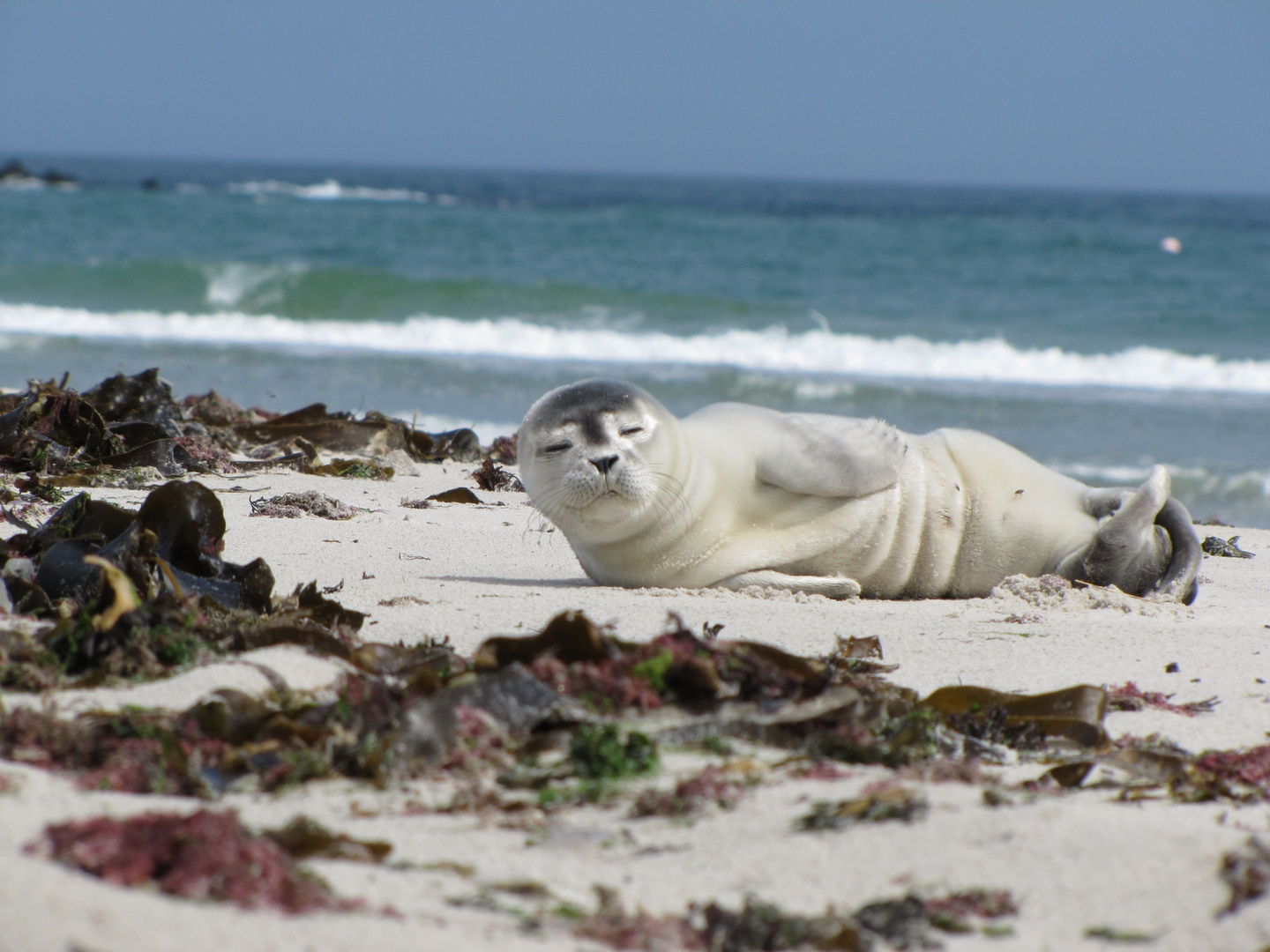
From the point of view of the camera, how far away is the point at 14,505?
17.4 ft

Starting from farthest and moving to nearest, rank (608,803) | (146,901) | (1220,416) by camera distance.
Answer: (1220,416)
(608,803)
(146,901)

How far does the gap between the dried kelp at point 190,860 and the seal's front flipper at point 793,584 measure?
275cm

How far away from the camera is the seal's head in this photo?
4.35 metres

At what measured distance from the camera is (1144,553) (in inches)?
189

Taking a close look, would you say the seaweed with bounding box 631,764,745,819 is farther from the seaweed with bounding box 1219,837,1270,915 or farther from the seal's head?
the seal's head

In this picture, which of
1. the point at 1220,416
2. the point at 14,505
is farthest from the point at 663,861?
the point at 1220,416

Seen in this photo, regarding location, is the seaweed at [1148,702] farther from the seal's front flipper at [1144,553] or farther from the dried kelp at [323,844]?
the dried kelp at [323,844]

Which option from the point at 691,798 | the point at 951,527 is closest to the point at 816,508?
the point at 951,527

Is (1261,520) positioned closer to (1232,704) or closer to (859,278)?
(1232,704)

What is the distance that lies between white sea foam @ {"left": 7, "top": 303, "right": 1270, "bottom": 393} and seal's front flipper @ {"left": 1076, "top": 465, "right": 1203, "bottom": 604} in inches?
494

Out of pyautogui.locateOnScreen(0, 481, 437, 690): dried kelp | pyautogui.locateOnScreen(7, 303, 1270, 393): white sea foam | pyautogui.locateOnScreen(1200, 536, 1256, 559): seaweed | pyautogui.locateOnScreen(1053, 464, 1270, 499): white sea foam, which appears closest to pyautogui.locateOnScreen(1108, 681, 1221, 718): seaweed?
pyautogui.locateOnScreen(0, 481, 437, 690): dried kelp

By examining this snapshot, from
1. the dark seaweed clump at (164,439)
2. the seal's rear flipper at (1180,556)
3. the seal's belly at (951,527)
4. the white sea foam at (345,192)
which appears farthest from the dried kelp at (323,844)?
the white sea foam at (345,192)

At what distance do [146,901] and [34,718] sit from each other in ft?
3.06

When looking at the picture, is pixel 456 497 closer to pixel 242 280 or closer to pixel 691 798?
pixel 691 798
